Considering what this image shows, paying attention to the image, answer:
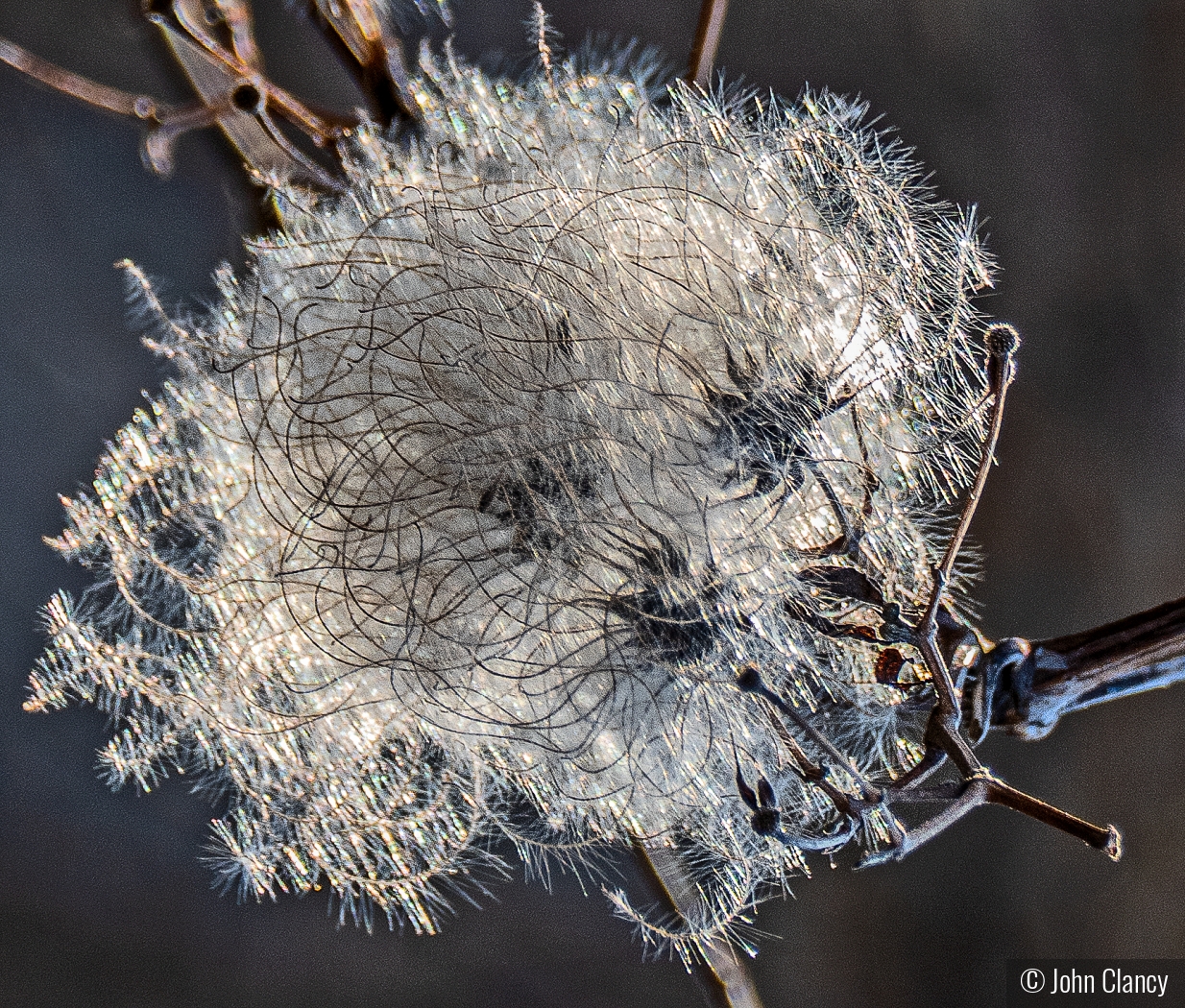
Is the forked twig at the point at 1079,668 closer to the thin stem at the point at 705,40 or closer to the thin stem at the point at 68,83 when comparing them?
the thin stem at the point at 705,40

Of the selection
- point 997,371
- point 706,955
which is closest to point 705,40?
point 997,371

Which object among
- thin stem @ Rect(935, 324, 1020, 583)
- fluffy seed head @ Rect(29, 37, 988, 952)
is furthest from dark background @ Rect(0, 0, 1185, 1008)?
thin stem @ Rect(935, 324, 1020, 583)

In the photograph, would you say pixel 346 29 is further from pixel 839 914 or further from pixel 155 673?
pixel 839 914

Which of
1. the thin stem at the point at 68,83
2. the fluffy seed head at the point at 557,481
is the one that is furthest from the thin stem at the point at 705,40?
the thin stem at the point at 68,83

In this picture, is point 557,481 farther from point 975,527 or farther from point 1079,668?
point 975,527

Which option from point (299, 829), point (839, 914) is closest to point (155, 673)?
point (299, 829)

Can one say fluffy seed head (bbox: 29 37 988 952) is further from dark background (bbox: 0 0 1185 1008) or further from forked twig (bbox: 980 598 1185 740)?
dark background (bbox: 0 0 1185 1008)

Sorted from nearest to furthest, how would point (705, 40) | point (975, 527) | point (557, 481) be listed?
point (557, 481) → point (705, 40) → point (975, 527)
